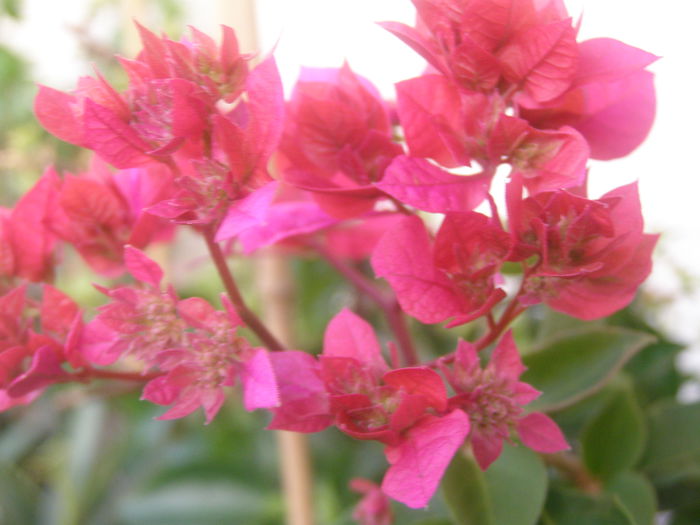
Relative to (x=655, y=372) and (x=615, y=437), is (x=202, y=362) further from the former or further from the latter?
(x=655, y=372)

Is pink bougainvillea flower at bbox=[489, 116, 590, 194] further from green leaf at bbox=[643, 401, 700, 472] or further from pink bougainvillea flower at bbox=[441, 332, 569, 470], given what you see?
green leaf at bbox=[643, 401, 700, 472]

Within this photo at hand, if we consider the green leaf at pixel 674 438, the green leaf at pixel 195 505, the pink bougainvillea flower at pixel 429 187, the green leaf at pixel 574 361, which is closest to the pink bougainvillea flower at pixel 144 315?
the pink bougainvillea flower at pixel 429 187

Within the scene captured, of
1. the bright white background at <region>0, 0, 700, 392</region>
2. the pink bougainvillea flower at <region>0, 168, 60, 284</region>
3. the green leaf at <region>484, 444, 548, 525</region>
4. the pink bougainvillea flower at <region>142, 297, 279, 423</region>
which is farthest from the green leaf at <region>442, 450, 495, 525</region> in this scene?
the bright white background at <region>0, 0, 700, 392</region>

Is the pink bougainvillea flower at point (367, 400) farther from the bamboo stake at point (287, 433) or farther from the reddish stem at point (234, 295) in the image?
the bamboo stake at point (287, 433)

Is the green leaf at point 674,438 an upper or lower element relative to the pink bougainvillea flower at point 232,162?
lower

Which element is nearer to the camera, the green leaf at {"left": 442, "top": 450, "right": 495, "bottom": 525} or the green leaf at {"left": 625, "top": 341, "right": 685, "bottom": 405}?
the green leaf at {"left": 442, "top": 450, "right": 495, "bottom": 525}

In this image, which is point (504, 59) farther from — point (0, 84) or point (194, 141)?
point (0, 84)

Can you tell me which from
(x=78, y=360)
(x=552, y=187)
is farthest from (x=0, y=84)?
(x=552, y=187)
